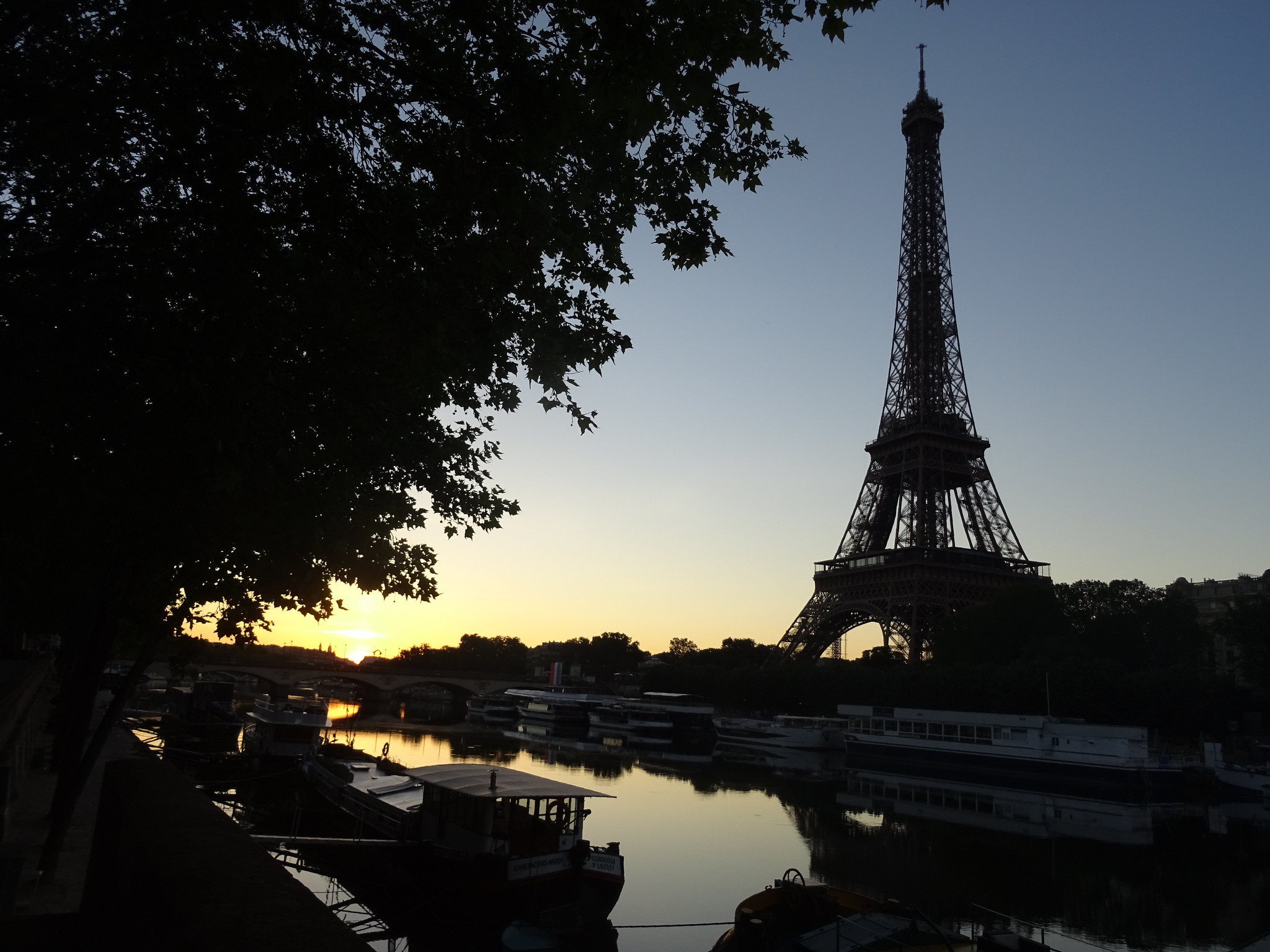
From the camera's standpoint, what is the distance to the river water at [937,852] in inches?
860

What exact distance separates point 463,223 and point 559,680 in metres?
126

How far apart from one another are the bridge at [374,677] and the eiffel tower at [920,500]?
3879cm

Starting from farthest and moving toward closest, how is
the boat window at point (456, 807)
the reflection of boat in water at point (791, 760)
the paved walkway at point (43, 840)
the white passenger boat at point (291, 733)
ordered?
1. the reflection of boat in water at point (791, 760)
2. the white passenger boat at point (291, 733)
3. the boat window at point (456, 807)
4. the paved walkway at point (43, 840)

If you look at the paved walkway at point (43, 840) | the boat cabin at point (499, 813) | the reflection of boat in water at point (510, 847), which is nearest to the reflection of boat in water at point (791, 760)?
the boat cabin at point (499, 813)

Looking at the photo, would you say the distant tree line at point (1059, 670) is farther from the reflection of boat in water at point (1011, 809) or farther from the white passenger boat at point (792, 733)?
the reflection of boat in water at point (1011, 809)

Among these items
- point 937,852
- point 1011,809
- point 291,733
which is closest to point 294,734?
point 291,733

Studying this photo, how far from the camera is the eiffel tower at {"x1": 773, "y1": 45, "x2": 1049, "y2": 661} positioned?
80.9 metres

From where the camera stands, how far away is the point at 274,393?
7.59 m

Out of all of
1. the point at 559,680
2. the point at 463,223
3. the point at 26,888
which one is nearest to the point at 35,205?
the point at 463,223

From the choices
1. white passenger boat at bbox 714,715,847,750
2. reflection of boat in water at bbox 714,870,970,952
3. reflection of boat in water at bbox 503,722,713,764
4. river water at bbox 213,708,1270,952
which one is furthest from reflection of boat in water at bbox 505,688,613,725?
reflection of boat in water at bbox 714,870,970,952

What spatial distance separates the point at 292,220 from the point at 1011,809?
145 feet

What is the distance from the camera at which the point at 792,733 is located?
6725 centimetres

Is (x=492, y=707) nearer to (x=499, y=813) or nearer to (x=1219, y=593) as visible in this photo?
(x=499, y=813)

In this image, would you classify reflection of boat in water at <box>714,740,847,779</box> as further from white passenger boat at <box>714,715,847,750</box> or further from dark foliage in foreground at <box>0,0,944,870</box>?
dark foliage in foreground at <box>0,0,944,870</box>
